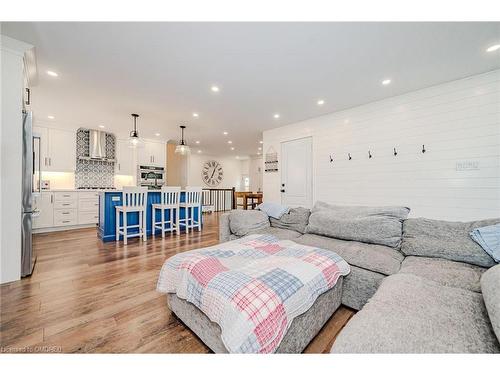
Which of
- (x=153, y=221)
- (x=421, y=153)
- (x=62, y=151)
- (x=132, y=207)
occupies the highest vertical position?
(x=62, y=151)

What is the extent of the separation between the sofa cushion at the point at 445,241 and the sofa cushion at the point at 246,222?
1.52 metres

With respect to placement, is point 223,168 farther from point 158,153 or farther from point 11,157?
point 11,157

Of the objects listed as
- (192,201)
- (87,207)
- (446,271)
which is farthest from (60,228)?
(446,271)

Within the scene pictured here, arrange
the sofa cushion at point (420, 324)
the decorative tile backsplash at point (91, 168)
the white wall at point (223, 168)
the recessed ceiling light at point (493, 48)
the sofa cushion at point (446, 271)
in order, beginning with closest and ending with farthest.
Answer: the sofa cushion at point (420, 324) → the sofa cushion at point (446, 271) → the recessed ceiling light at point (493, 48) → the decorative tile backsplash at point (91, 168) → the white wall at point (223, 168)

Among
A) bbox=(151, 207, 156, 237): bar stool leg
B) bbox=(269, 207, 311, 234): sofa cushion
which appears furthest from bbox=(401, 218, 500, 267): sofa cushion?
bbox=(151, 207, 156, 237): bar stool leg

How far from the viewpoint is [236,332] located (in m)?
0.91

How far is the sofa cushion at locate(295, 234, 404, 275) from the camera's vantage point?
157 cm

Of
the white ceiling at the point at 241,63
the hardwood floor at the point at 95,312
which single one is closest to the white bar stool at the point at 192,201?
the white ceiling at the point at 241,63

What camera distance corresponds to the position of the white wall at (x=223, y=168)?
9320 millimetres

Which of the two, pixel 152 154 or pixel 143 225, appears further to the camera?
pixel 152 154

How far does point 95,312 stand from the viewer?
5.28 feet

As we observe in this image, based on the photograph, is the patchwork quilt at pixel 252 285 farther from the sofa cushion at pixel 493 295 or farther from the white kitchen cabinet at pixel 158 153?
→ the white kitchen cabinet at pixel 158 153

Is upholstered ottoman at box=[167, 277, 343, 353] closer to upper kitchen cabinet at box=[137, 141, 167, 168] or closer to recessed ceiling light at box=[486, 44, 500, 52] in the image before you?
recessed ceiling light at box=[486, 44, 500, 52]

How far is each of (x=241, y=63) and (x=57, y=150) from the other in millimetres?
5290
